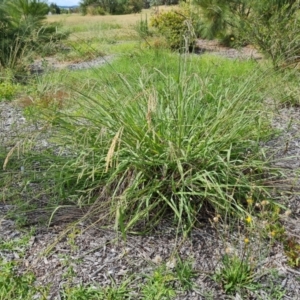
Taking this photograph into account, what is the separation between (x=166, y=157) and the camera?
212 centimetres

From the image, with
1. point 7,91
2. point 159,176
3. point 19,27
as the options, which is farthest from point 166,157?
point 19,27

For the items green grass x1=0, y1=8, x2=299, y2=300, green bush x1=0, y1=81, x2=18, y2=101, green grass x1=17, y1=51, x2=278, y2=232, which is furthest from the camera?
green bush x1=0, y1=81, x2=18, y2=101

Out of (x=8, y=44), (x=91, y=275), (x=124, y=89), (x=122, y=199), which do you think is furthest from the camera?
(x=8, y=44)

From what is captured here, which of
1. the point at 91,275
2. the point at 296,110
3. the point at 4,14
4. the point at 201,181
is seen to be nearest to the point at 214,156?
the point at 201,181

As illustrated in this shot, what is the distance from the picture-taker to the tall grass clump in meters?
2.04

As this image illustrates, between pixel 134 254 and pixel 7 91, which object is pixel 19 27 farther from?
pixel 134 254

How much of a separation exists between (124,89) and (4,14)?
5.84 metres

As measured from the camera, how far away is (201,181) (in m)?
2.13

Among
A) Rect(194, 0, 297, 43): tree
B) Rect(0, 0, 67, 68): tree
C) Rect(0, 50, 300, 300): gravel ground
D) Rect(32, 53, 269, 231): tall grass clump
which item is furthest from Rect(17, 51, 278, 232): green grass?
Rect(0, 0, 67, 68): tree

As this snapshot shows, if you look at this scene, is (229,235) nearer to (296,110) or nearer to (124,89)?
(124,89)

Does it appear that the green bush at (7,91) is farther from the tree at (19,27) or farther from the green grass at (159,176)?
the green grass at (159,176)

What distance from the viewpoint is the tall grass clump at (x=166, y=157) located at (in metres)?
2.04

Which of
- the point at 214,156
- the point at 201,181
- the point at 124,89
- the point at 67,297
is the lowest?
the point at 67,297

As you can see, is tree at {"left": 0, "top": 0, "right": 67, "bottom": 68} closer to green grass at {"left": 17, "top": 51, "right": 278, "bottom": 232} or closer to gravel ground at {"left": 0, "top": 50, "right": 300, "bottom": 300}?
green grass at {"left": 17, "top": 51, "right": 278, "bottom": 232}
